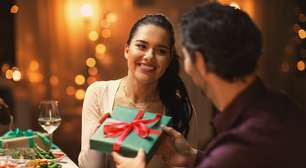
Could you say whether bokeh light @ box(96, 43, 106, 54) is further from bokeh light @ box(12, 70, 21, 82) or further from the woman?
the woman

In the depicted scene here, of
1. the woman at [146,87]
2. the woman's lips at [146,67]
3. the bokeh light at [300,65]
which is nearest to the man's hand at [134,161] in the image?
the woman at [146,87]

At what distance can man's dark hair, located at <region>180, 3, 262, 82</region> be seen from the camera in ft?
3.93

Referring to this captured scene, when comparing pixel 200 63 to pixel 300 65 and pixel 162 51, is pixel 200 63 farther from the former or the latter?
pixel 300 65

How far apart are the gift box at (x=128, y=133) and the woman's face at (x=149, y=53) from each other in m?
0.30

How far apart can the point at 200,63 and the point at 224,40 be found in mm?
91

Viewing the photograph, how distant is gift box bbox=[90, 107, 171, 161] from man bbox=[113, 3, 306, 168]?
0.94 ft

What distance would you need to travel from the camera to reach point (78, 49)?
4312 millimetres

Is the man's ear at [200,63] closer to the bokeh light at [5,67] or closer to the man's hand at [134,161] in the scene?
the man's hand at [134,161]

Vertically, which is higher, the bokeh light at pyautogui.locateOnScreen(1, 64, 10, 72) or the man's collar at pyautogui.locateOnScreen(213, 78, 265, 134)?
the man's collar at pyautogui.locateOnScreen(213, 78, 265, 134)

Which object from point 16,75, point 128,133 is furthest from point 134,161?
point 16,75

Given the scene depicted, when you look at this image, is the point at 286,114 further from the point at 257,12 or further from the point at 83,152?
the point at 257,12

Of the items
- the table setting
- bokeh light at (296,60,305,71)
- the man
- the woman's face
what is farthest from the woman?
bokeh light at (296,60,305,71)

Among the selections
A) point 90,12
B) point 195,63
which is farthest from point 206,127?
point 195,63

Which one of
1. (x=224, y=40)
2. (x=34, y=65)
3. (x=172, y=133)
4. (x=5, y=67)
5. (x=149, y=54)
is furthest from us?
(x=34, y=65)
